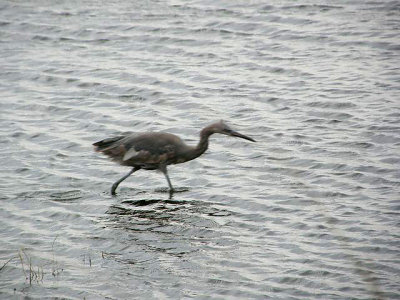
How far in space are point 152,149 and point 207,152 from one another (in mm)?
1398

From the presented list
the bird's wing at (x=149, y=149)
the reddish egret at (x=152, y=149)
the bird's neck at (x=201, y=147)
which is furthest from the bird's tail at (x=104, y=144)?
the bird's neck at (x=201, y=147)

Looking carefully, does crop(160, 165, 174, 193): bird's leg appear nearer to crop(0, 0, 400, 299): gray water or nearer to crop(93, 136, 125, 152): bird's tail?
crop(0, 0, 400, 299): gray water

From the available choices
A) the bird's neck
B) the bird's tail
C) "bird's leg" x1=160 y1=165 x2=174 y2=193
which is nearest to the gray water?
"bird's leg" x1=160 y1=165 x2=174 y2=193

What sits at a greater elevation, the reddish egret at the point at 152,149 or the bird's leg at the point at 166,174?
the reddish egret at the point at 152,149

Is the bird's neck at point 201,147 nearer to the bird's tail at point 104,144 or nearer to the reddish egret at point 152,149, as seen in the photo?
the reddish egret at point 152,149

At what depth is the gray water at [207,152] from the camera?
8414 millimetres

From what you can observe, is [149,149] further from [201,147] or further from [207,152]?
[207,152]

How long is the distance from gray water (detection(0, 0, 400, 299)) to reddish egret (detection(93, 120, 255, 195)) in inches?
13.2

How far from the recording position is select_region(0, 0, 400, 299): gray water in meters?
8.41

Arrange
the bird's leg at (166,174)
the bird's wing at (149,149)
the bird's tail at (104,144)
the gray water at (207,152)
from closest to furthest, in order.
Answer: the gray water at (207,152)
the bird's leg at (166,174)
the bird's wing at (149,149)
the bird's tail at (104,144)

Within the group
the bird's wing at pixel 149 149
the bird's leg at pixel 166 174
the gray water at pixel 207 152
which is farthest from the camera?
the bird's wing at pixel 149 149

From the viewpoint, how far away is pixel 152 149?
1108 cm

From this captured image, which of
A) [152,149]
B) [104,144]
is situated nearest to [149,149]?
[152,149]

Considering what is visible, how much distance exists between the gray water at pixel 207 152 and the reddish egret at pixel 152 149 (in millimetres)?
335
